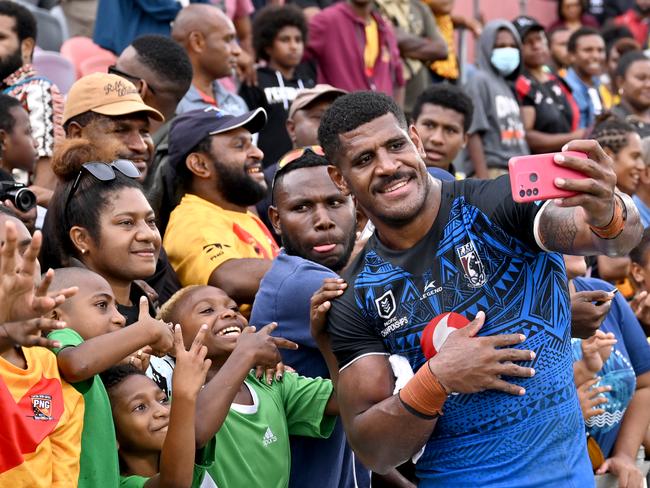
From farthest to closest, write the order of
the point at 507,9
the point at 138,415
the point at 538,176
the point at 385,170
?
the point at 507,9, the point at 138,415, the point at 385,170, the point at 538,176

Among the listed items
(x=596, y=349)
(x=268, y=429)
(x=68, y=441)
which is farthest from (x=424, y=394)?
(x=596, y=349)

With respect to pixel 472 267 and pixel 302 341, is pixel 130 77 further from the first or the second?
pixel 472 267

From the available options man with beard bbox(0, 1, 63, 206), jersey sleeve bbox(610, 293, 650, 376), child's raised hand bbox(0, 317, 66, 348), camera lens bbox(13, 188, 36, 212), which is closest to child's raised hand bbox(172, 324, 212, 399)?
child's raised hand bbox(0, 317, 66, 348)

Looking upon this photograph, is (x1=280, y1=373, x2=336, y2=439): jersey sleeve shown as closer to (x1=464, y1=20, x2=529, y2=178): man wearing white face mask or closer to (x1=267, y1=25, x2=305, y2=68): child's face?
(x1=267, y1=25, x2=305, y2=68): child's face

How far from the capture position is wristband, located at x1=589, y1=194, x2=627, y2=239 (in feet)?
11.0

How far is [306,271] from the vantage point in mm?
5047

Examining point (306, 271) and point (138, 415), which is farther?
point (306, 271)

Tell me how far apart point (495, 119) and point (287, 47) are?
2.27m

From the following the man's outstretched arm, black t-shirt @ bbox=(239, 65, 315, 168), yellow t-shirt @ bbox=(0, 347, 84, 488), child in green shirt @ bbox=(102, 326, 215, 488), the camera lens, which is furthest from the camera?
black t-shirt @ bbox=(239, 65, 315, 168)

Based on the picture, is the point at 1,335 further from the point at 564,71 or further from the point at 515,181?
the point at 564,71

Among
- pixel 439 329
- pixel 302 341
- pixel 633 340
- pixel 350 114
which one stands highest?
pixel 350 114

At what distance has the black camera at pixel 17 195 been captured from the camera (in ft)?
15.8

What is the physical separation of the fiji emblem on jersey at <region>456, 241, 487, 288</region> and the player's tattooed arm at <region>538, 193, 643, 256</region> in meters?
0.22

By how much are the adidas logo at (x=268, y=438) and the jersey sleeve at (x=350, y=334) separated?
0.91 meters
